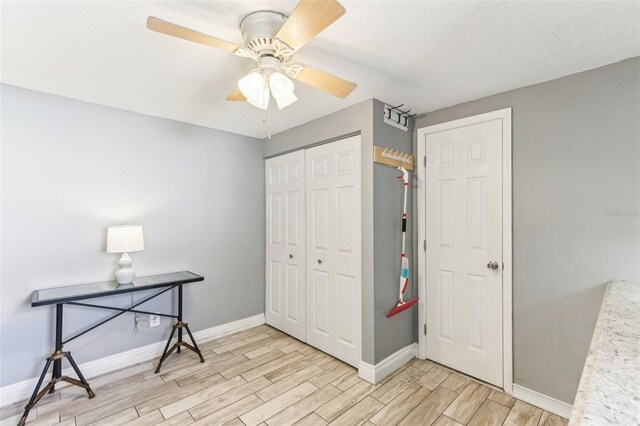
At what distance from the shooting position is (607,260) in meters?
1.87

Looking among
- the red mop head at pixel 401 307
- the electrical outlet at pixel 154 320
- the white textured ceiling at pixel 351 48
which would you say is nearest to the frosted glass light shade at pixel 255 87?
the white textured ceiling at pixel 351 48

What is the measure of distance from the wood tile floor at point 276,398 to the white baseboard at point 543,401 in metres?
0.05

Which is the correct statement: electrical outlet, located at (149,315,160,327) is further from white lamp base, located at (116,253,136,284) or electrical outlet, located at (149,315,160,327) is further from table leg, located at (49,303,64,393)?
table leg, located at (49,303,64,393)

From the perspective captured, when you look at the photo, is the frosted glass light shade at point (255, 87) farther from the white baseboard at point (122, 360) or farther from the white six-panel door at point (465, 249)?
the white baseboard at point (122, 360)

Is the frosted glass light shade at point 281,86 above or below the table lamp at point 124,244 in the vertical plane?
above

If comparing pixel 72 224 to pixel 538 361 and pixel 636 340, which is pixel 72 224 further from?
pixel 538 361

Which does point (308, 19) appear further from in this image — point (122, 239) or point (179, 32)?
point (122, 239)

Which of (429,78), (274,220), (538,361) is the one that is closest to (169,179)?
(274,220)

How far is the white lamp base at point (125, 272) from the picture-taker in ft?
8.10

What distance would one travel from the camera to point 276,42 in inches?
53.8

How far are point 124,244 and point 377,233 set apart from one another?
2060 millimetres

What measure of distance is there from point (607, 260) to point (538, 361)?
835mm

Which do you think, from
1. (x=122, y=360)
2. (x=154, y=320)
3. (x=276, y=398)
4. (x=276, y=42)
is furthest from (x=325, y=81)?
(x=122, y=360)

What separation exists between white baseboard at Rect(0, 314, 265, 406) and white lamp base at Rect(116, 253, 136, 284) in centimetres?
71
